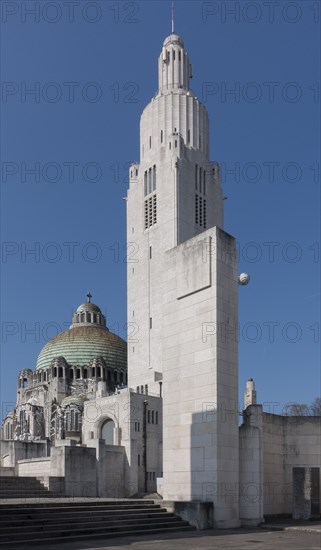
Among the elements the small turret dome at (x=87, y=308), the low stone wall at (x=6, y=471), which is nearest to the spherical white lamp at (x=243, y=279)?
the low stone wall at (x=6, y=471)

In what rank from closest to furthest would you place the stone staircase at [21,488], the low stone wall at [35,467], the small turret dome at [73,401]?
the stone staircase at [21,488] < the low stone wall at [35,467] < the small turret dome at [73,401]

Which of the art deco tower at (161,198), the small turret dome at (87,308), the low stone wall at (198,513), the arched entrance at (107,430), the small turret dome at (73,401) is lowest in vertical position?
the arched entrance at (107,430)

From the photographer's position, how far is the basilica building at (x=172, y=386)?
21562 millimetres

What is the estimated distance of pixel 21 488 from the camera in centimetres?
2702

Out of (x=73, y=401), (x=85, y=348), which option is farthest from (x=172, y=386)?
(x=85, y=348)

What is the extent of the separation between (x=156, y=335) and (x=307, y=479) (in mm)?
35991

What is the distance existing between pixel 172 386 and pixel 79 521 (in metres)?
6.22

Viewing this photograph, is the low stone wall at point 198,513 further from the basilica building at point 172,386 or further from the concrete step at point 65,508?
the concrete step at point 65,508

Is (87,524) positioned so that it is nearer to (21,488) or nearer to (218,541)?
(218,541)

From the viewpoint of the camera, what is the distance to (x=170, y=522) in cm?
2036

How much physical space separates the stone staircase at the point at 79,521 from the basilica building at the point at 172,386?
1.15m

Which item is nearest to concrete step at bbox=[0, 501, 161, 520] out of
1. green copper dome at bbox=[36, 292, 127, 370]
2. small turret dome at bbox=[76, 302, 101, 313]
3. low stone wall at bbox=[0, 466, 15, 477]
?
low stone wall at bbox=[0, 466, 15, 477]

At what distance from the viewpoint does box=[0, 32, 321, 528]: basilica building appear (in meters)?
21.6

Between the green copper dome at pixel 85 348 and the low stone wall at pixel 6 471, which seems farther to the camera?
the green copper dome at pixel 85 348
